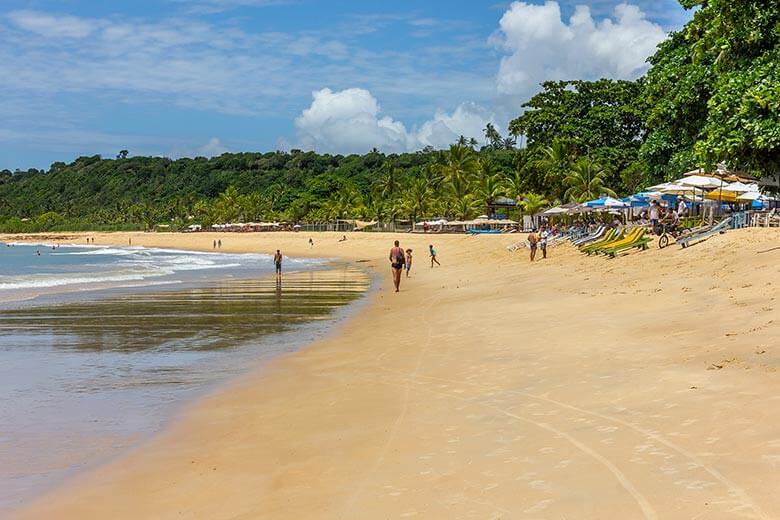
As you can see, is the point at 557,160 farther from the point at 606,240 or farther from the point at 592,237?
the point at 606,240

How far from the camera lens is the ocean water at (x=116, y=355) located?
731 cm

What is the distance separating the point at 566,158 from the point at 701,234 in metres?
31.0

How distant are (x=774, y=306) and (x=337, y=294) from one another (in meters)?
15.6

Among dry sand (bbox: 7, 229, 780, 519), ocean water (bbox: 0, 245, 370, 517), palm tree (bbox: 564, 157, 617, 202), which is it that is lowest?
ocean water (bbox: 0, 245, 370, 517)

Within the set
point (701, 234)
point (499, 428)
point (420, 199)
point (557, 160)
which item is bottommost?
point (499, 428)

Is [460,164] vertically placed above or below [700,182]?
above

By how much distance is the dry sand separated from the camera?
4961mm

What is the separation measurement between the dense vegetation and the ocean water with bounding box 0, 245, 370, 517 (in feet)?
33.1

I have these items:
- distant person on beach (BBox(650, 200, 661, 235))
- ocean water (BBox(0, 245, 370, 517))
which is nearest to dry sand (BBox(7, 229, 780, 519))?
ocean water (BBox(0, 245, 370, 517))

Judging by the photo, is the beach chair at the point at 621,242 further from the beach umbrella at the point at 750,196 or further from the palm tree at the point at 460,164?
the palm tree at the point at 460,164

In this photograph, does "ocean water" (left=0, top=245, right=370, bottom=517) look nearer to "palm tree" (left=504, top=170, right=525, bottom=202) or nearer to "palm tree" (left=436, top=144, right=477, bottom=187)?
"palm tree" (left=504, top=170, right=525, bottom=202)

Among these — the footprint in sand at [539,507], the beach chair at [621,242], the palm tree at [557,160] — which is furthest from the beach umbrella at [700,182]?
the palm tree at [557,160]

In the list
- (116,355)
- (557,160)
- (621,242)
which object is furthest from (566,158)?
(116,355)

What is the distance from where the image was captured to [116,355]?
1285cm
